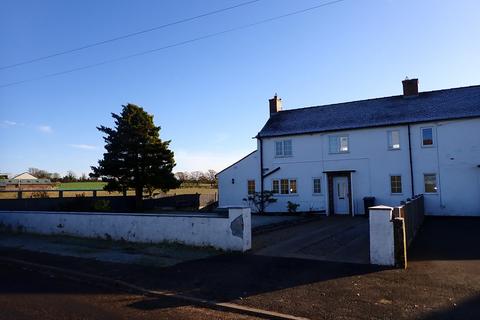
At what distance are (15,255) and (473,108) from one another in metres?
22.6

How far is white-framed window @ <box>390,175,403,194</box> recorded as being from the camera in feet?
79.8

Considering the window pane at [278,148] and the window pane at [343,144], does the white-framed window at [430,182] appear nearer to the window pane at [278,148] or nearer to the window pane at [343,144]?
the window pane at [343,144]

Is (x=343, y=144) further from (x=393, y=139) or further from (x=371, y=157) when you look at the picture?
(x=393, y=139)

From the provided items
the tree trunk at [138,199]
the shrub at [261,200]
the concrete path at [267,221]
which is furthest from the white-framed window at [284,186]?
the tree trunk at [138,199]

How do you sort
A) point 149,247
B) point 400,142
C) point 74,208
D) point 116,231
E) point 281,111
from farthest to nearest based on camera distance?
point 281,111 < point 74,208 < point 400,142 < point 116,231 < point 149,247

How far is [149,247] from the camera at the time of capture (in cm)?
1343

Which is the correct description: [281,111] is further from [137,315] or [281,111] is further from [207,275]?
[137,315]

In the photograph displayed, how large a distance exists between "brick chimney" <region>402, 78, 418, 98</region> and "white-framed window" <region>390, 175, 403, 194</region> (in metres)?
5.93

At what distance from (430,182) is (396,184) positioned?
5.93ft

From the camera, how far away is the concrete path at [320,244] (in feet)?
37.4

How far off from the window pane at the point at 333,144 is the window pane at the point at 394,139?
10.5 ft

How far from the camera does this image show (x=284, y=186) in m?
28.2

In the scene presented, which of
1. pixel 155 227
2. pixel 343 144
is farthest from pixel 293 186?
pixel 155 227

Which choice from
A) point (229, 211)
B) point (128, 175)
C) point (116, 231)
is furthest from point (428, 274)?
point (128, 175)
